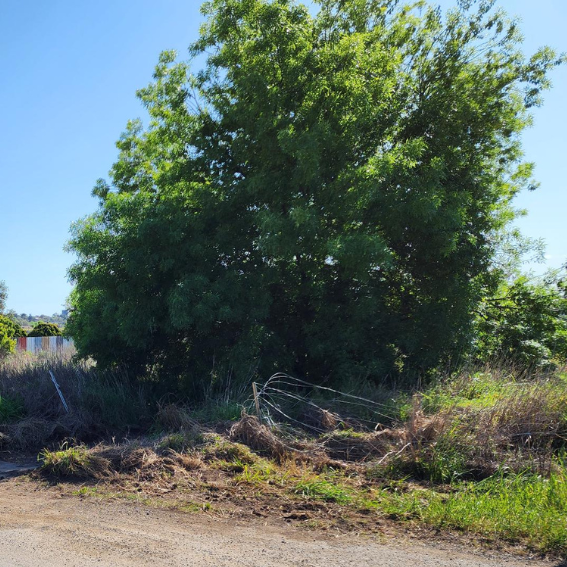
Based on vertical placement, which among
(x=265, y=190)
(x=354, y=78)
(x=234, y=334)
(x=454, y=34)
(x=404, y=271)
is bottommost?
(x=234, y=334)

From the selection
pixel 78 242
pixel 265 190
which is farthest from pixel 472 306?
pixel 78 242

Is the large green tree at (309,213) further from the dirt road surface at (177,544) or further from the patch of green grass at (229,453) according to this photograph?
the dirt road surface at (177,544)

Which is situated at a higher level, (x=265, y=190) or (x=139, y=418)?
(x=265, y=190)

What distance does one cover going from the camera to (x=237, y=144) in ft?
39.8

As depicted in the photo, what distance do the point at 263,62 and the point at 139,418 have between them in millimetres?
7164

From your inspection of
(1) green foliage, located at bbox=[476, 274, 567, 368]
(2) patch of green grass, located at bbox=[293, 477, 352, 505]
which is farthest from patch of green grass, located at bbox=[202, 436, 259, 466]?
(1) green foliage, located at bbox=[476, 274, 567, 368]

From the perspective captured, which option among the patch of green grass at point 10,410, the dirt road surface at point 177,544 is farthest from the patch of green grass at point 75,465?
the patch of green grass at point 10,410

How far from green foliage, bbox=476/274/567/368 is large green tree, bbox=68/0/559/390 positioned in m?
1.89

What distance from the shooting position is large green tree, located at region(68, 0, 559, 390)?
1081cm

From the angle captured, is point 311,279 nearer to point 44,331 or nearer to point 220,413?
point 220,413

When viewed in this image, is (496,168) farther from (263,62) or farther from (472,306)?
(263,62)

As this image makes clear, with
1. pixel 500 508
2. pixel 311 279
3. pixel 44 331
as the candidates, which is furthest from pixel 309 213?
pixel 44 331

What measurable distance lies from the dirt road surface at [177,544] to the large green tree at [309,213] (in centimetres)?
484

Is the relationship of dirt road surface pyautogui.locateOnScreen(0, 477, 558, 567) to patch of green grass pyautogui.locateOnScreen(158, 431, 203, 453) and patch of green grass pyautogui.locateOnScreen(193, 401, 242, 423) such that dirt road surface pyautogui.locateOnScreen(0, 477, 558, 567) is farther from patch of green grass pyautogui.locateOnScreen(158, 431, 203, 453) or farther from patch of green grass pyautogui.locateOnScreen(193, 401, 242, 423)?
patch of green grass pyautogui.locateOnScreen(193, 401, 242, 423)
